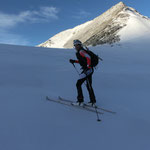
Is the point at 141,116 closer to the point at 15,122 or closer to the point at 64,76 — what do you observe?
the point at 15,122

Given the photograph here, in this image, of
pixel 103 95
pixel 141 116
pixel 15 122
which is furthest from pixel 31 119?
pixel 103 95

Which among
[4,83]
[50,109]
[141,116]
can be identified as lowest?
[141,116]

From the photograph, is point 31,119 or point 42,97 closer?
point 31,119

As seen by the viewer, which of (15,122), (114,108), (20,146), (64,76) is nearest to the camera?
(20,146)

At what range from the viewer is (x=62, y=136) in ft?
11.7

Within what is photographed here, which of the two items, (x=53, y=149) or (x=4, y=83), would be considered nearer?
(x=53, y=149)

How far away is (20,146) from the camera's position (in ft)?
10.1

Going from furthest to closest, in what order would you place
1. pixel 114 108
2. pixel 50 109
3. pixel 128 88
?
pixel 128 88 → pixel 114 108 → pixel 50 109

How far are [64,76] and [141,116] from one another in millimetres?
4811

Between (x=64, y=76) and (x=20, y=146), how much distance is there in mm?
5987

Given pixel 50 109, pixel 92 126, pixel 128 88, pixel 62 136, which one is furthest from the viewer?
pixel 128 88

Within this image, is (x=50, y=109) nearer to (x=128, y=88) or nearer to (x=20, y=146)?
(x=20, y=146)

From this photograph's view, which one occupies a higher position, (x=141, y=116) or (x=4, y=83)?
(x=4, y=83)

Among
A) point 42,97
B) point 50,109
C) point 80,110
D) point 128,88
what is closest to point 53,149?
point 50,109
